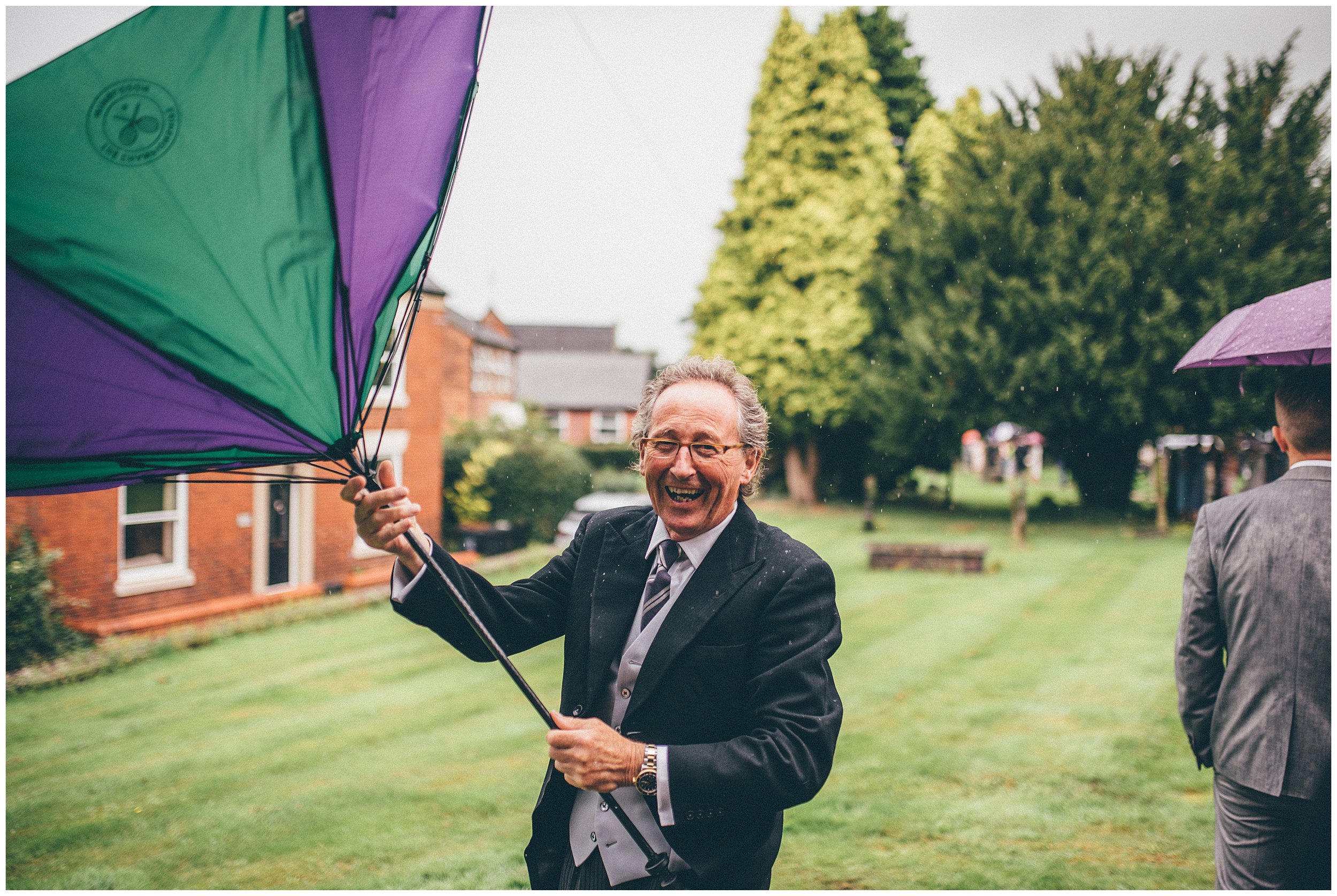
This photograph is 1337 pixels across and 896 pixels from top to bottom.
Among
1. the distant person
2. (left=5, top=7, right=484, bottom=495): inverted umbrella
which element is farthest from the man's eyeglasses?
(left=5, top=7, right=484, bottom=495): inverted umbrella

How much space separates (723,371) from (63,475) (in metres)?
1.51

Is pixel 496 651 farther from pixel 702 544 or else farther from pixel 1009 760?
pixel 1009 760

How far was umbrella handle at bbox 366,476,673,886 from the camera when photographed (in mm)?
1696

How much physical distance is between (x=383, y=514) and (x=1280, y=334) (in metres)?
2.66

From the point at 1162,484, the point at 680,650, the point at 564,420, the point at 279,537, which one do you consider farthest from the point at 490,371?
the point at 680,650

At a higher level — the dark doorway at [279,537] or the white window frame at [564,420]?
the white window frame at [564,420]

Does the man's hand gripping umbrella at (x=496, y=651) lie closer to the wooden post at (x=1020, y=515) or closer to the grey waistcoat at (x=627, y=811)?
the grey waistcoat at (x=627, y=811)

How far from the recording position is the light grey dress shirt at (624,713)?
1804 mm

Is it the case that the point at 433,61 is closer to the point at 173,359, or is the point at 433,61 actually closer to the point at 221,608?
the point at 173,359

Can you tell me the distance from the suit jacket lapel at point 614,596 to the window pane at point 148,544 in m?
9.38

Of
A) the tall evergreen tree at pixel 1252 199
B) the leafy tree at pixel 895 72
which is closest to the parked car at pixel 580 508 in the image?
the tall evergreen tree at pixel 1252 199

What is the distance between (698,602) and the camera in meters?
1.77

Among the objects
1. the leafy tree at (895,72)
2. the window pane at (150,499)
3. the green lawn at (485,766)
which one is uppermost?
the leafy tree at (895,72)

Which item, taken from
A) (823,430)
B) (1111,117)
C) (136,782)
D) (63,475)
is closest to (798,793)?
(63,475)
